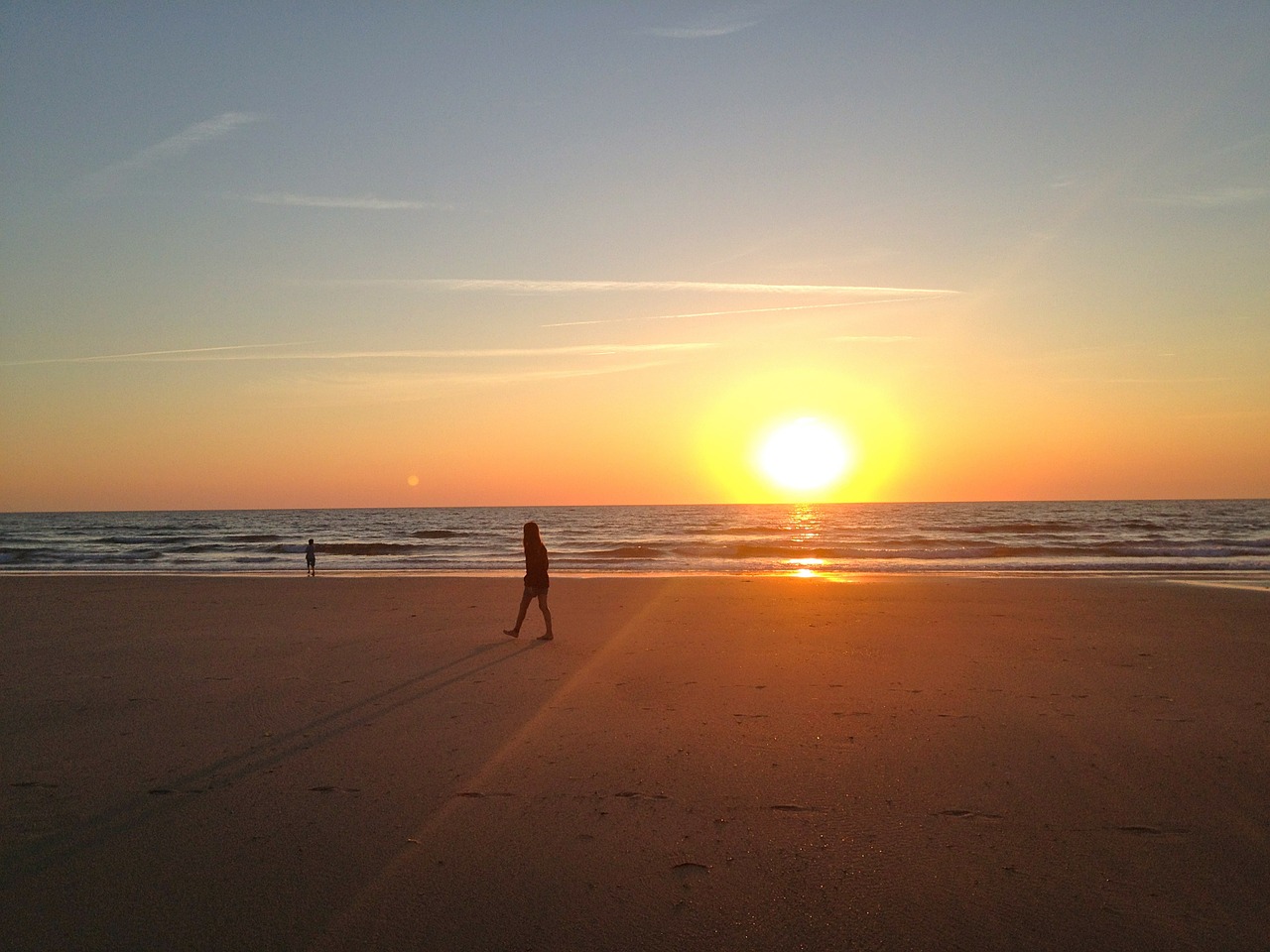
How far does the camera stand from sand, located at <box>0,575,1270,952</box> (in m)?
3.97

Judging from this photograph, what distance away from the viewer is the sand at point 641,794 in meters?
3.97

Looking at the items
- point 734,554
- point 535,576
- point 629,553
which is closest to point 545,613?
point 535,576

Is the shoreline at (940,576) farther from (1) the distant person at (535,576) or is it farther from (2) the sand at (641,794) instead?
(2) the sand at (641,794)

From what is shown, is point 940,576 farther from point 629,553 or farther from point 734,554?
point 629,553

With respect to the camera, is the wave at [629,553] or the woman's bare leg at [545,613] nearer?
the woman's bare leg at [545,613]

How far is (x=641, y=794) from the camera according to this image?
18.1 feet

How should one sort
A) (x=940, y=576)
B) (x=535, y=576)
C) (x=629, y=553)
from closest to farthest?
(x=535, y=576), (x=940, y=576), (x=629, y=553)

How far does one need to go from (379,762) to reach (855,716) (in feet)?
13.7

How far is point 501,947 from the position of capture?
374 centimetres

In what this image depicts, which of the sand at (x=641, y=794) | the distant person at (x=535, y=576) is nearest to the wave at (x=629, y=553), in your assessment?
the distant person at (x=535, y=576)

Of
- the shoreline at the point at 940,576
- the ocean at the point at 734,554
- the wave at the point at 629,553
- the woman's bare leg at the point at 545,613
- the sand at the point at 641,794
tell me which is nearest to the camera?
the sand at the point at 641,794

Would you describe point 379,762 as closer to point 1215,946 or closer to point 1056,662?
point 1215,946

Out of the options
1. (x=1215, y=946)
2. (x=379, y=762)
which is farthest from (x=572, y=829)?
(x=1215, y=946)

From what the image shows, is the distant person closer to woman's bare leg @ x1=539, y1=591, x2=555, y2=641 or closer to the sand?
woman's bare leg @ x1=539, y1=591, x2=555, y2=641
